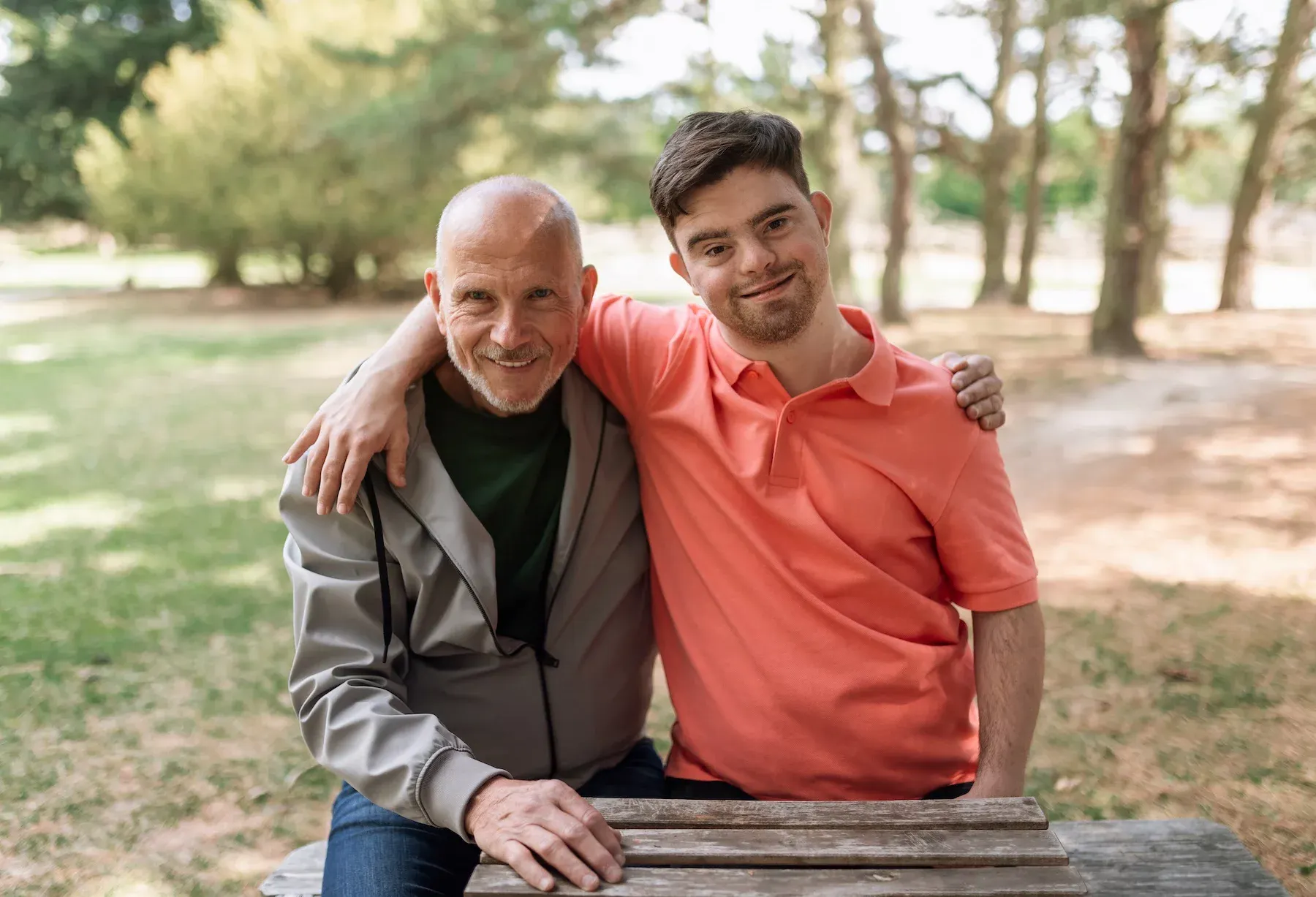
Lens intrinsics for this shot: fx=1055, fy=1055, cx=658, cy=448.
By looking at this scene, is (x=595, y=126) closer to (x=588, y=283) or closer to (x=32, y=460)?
(x=32, y=460)

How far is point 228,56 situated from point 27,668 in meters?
19.4

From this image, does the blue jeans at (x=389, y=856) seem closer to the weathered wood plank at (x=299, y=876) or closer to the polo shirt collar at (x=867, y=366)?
the weathered wood plank at (x=299, y=876)

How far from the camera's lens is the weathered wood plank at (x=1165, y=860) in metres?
2.21

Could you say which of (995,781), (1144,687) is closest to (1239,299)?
(1144,687)

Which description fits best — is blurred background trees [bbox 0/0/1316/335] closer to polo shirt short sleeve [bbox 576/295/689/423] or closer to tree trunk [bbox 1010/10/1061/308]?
tree trunk [bbox 1010/10/1061/308]

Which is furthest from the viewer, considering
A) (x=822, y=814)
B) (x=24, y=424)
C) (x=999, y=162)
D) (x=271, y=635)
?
(x=999, y=162)

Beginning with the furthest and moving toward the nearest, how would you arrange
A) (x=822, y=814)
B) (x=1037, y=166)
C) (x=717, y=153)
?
(x=1037, y=166) < (x=717, y=153) < (x=822, y=814)

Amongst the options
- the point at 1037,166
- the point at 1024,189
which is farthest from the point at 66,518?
the point at 1024,189

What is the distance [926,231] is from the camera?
4053 centimetres

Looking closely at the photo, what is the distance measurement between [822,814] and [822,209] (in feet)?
4.46

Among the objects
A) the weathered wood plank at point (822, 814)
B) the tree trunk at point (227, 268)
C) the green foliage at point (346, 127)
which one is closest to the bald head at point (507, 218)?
the weathered wood plank at point (822, 814)

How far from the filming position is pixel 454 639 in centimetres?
225

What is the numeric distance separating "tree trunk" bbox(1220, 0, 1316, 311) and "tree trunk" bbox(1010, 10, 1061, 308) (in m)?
3.76

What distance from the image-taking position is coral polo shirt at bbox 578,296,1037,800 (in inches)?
89.6
